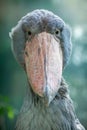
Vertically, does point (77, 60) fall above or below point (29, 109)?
below

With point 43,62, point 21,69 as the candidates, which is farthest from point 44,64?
point 21,69

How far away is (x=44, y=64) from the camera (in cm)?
150

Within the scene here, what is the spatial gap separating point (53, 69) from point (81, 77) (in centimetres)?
234

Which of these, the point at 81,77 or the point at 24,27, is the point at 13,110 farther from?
the point at 24,27

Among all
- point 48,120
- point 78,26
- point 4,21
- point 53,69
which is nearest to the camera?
point 53,69

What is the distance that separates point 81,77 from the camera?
12.5ft

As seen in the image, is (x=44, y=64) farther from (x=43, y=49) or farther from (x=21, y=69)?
(x=21, y=69)

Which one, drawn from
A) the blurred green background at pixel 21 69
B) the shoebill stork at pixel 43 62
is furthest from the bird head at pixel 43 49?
the blurred green background at pixel 21 69

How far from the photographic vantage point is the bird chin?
144cm

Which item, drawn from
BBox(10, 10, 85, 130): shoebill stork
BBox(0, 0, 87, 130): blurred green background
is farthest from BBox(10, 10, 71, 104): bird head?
BBox(0, 0, 87, 130): blurred green background

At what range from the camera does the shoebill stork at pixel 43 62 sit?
5.00ft

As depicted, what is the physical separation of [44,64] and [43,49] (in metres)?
0.07

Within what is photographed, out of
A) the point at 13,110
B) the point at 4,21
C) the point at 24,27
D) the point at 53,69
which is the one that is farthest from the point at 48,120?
the point at 4,21

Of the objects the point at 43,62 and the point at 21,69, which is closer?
the point at 43,62
